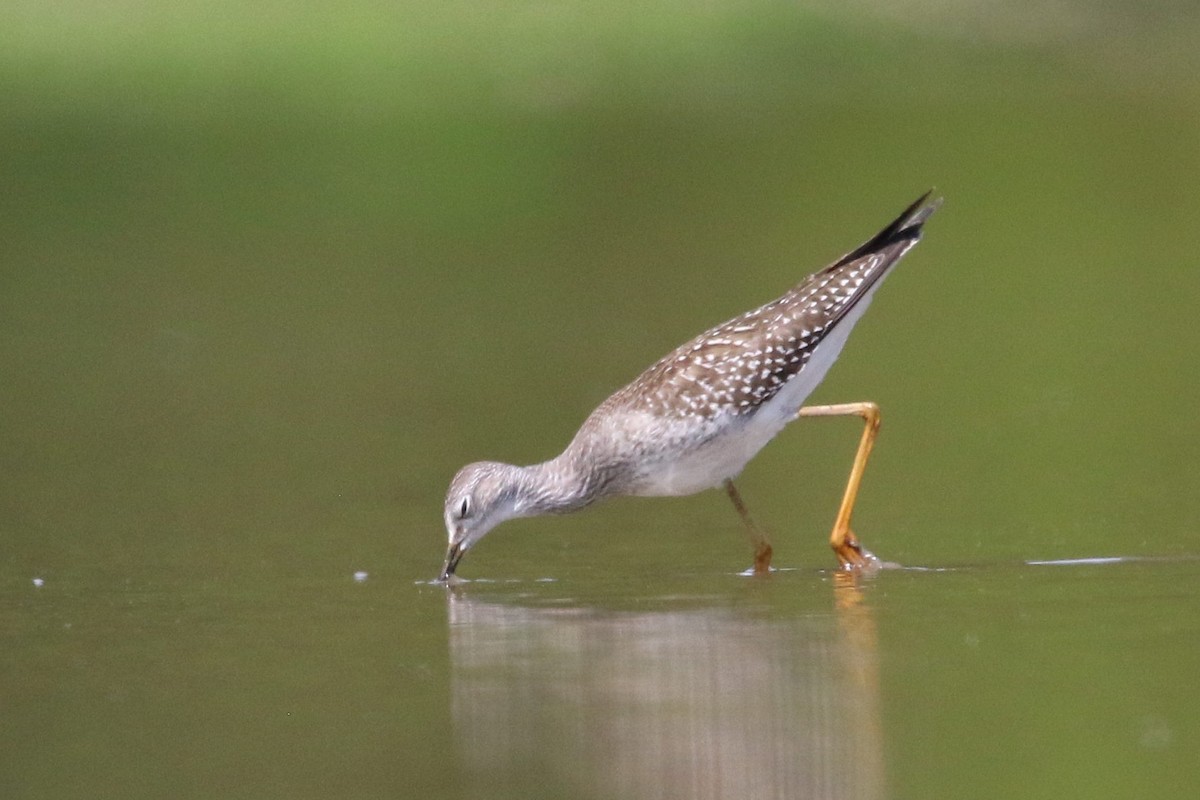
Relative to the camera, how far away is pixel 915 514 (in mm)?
10367

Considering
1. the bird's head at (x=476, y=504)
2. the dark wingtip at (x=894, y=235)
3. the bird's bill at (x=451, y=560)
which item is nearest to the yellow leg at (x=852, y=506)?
the dark wingtip at (x=894, y=235)

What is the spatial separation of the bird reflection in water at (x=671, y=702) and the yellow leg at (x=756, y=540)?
1.00 meters

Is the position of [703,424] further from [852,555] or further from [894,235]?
[894,235]

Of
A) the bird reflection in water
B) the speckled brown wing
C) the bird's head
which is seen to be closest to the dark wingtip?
the speckled brown wing

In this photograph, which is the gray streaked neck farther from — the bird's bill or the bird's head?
the bird's bill

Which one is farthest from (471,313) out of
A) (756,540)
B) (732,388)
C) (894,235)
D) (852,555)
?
(852,555)

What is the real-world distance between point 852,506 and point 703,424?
78 centimetres

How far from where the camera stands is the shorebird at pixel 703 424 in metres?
9.70

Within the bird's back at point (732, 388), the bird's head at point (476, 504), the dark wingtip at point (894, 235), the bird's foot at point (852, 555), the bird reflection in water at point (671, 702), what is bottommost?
the bird reflection in water at point (671, 702)

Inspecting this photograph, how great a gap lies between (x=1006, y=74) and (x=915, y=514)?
19.1 meters

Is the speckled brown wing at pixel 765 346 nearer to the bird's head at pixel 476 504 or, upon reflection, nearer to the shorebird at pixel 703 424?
the shorebird at pixel 703 424

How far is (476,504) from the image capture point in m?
9.59

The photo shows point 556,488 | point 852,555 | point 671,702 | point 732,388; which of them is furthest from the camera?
point 556,488

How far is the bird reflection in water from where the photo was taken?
5.89 m
